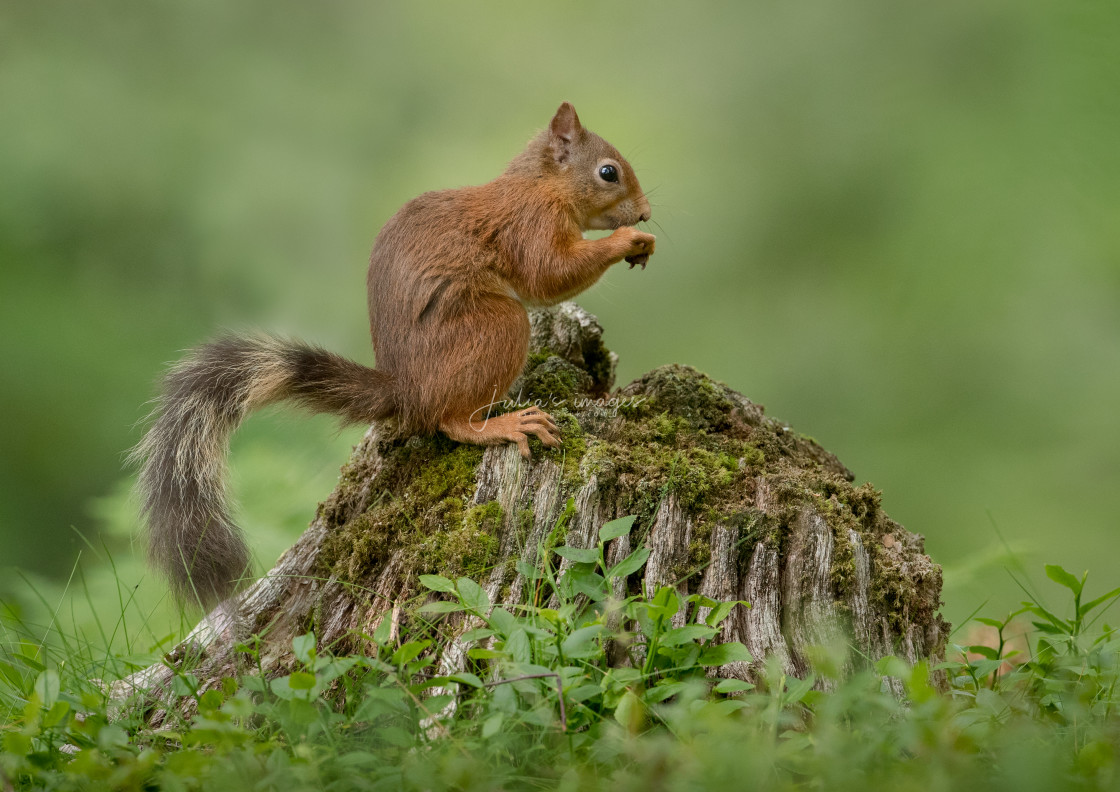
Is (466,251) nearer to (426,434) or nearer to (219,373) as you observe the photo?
(426,434)

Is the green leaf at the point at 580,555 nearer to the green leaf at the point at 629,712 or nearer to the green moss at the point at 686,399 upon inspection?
the green leaf at the point at 629,712

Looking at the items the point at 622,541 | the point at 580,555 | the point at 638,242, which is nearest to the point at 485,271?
the point at 638,242

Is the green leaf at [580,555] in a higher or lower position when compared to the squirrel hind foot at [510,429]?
lower

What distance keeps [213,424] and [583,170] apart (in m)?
1.38

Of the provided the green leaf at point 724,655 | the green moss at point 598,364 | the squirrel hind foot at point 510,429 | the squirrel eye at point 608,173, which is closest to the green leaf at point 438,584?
the green leaf at point 724,655

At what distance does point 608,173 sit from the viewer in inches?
114

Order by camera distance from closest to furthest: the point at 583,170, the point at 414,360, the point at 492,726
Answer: the point at 492,726 → the point at 414,360 → the point at 583,170

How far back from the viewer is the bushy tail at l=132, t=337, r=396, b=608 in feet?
6.85

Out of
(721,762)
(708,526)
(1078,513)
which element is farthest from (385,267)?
(1078,513)

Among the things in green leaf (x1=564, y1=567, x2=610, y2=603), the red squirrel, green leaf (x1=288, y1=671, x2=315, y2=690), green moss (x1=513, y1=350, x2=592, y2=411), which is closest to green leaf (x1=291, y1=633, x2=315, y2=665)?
green leaf (x1=288, y1=671, x2=315, y2=690)

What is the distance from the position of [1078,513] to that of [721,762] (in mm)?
3865

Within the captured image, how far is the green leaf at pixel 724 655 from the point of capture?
1598 millimetres

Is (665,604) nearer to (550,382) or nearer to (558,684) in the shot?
(558,684)

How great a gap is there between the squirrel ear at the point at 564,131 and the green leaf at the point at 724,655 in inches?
70.3
